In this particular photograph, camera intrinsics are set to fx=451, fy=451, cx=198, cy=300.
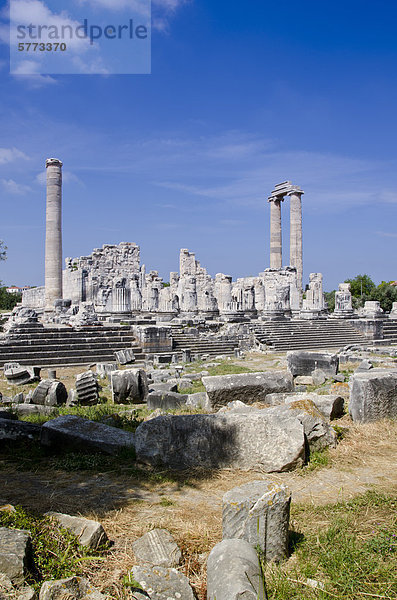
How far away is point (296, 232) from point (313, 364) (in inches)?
972

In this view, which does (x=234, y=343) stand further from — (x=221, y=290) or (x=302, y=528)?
(x=302, y=528)

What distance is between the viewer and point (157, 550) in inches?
97.7

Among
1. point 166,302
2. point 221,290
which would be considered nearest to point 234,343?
point 166,302

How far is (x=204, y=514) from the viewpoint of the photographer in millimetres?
3090

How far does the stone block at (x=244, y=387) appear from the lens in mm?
6148

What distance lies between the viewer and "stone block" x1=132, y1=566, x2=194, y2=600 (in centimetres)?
212

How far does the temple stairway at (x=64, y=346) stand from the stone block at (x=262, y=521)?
11753 mm

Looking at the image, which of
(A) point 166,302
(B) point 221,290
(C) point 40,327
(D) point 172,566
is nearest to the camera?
(D) point 172,566

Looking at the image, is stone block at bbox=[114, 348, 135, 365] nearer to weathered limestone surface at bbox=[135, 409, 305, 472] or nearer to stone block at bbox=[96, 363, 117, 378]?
stone block at bbox=[96, 363, 117, 378]

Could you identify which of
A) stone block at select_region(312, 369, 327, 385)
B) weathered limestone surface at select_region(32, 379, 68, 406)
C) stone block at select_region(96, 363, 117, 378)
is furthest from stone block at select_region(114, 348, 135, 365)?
stone block at select_region(312, 369, 327, 385)

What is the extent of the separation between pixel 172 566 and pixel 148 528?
0.50 m

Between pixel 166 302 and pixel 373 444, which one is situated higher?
pixel 166 302

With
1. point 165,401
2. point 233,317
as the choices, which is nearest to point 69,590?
point 165,401

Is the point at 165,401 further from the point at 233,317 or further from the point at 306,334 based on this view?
the point at 233,317
